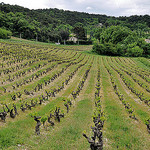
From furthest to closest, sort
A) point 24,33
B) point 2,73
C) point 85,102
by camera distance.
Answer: point 24,33
point 2,73
point 85,102

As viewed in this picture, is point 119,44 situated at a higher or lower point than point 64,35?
lower

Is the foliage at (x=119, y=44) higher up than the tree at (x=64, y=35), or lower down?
lower down

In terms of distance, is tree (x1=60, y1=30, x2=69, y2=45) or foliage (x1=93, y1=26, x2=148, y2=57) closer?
foliage (x1=93, y1=26, x2=148, y2=57)

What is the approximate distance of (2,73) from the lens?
27.2 metres

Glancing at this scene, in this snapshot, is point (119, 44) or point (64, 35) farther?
point (64, 35)

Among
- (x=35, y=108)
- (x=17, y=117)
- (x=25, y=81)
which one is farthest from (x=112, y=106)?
(x=25, y=81)

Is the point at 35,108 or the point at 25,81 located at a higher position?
the point at 25,81

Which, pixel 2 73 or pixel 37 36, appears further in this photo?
pixel 37 36

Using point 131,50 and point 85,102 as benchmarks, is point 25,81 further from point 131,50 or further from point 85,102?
point 131,50

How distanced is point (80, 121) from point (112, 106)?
5937 millimetres

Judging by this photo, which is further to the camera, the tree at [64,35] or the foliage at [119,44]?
the tree at [64,35]

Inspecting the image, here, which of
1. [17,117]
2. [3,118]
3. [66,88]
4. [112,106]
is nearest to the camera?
[3,118]

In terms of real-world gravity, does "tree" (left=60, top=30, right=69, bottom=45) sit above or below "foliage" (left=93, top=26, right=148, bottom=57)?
above

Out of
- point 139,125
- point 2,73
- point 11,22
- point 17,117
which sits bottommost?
point 139,125
